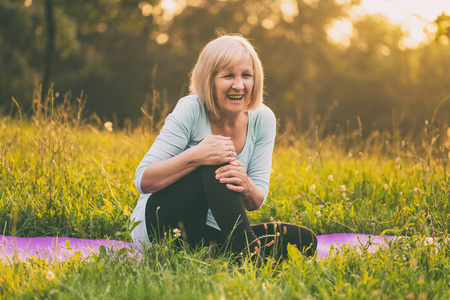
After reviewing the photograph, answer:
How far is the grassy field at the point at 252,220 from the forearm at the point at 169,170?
34 cm

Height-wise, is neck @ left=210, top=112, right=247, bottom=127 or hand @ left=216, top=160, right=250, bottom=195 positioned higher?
neck @ left=210, top=112, right=247, bottom=127

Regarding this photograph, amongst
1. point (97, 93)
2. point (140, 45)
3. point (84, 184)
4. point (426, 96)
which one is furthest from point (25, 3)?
point (426, 96)

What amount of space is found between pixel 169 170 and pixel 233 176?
13.1 inches

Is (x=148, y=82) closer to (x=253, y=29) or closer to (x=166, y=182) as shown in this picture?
(x=253, y=29)

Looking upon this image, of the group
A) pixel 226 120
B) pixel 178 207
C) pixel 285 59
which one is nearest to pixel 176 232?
pixel 178 207

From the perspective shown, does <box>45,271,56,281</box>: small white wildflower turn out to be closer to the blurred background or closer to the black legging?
the black legging

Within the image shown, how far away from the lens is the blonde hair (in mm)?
2574

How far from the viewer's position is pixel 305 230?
2602 mm

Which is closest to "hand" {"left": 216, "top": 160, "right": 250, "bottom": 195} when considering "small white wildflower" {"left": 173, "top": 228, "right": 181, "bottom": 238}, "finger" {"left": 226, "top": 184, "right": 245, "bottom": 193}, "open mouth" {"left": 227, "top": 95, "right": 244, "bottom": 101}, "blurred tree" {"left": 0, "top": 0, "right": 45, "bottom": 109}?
"finger" {"left": 226, "top": 184, "right": 245, "bottom": 193}

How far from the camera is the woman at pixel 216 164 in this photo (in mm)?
2328

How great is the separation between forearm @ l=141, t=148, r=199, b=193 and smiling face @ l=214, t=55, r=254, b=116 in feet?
1.51

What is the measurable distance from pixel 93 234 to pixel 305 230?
1.39 m

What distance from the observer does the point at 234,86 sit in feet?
8.57

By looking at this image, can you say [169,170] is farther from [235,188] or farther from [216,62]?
[216,62]
